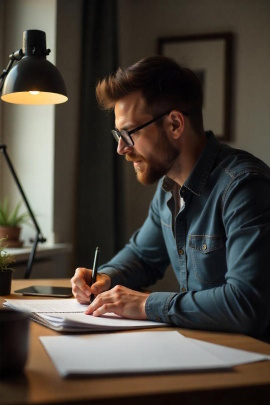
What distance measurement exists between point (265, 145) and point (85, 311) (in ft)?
7.33

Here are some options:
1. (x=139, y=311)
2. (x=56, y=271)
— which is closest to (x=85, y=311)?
(x=139, y=311)

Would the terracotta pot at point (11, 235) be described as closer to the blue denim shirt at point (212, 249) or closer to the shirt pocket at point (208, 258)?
the blue denim shirt at point (212, 249)

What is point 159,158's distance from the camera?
5.43ft

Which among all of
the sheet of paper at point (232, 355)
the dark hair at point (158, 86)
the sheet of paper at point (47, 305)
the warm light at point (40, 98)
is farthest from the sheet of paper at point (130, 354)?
the warm light at point (40, 98)

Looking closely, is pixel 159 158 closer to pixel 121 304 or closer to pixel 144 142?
pixel 144 142

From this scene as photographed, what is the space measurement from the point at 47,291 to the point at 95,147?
1426 millimetres

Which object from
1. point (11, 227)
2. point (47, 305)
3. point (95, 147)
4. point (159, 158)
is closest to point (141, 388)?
point (47, 305)

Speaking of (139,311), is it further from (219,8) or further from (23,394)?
(219,8)

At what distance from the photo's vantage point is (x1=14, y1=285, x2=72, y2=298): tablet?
1.52m

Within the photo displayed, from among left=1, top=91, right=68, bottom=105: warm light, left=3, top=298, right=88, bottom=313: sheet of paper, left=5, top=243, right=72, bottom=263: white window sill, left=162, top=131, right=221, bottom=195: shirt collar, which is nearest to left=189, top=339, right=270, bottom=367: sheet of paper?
left=3, top=298, right=88, bottom=313: sheet of paper

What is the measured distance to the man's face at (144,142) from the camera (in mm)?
1617

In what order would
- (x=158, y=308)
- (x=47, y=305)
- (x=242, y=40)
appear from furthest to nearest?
(x=242, y=40) → (x=47, y=305) → (x=158, y=308)

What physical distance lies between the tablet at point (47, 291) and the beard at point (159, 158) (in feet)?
1.45

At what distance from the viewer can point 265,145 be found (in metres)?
3.23
